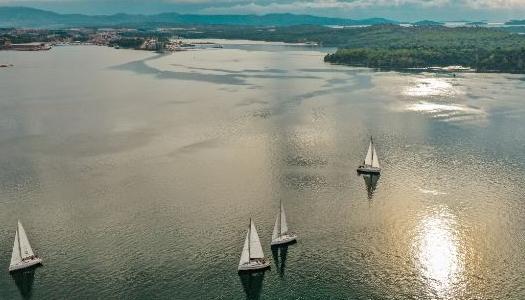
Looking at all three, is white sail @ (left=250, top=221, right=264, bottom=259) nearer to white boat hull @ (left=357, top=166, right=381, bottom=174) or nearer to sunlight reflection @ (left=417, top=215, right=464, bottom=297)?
sunlight reflection @ (left=417, top=215, right=464, bottom=297)

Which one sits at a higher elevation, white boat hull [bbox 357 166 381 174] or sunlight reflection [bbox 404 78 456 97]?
sunlight reflection [bbox 404 78 456 97]

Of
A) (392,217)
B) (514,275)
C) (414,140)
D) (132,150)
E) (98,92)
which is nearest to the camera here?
(514,275)

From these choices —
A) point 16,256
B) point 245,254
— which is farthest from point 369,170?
point 16,256

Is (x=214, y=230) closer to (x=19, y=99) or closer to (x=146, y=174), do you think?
(x=146, y=174)

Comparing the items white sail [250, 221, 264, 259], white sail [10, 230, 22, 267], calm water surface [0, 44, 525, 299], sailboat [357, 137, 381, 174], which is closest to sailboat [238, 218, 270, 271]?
white sail [250, 221, 264, 259]

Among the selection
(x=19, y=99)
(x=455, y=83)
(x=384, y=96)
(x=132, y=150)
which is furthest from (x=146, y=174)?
(x=455, y=83)

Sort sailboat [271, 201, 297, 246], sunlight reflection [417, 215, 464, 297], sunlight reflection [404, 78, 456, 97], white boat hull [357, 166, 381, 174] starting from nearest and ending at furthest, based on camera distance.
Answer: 1. sunlight reflection [417, 215, 464, 297]
2. sailboat [271, 201, 297, 246]
3. white boat hull [357, 166, 381, 174]
4. sunlight reflection [404, 78, 456, 97]

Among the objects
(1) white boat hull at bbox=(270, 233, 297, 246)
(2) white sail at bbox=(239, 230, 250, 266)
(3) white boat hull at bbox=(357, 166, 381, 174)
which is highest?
(3) white boat hull at bbox=(357, 166, 381, 174)

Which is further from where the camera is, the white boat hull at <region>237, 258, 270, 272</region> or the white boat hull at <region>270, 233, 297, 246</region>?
the white boat hull at <region>270, 233, 297, 246</region>
